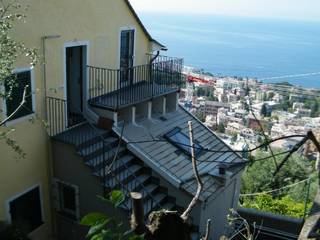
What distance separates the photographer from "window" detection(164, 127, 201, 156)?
13.2 metres

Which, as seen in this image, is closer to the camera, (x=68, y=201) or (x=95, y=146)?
(x=95, y=146)

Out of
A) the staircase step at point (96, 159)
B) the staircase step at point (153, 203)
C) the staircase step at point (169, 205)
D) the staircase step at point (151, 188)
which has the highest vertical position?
the staircase step at point (96, 159)

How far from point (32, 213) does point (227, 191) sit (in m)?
6.70

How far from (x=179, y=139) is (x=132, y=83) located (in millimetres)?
3039

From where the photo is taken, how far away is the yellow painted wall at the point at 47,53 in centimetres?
977

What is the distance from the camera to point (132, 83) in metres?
15.0

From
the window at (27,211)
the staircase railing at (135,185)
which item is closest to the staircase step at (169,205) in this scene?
the staircase railing at (135,185)

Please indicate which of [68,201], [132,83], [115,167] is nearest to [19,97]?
[115,167]

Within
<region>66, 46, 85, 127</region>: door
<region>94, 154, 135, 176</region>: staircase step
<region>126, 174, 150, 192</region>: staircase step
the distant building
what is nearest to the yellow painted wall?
<region>66, 46, 85, 127</region>: door

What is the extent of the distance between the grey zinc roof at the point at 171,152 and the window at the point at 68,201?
2277 millimetres

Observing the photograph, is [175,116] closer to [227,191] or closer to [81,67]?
[227,191]

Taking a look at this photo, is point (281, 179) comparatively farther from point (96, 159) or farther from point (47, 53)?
point (47, 53)

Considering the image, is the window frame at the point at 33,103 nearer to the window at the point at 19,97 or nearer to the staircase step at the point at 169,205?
the window at the point at 19,97

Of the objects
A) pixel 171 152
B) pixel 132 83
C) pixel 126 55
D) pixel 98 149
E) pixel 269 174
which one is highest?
pixel 126 55
